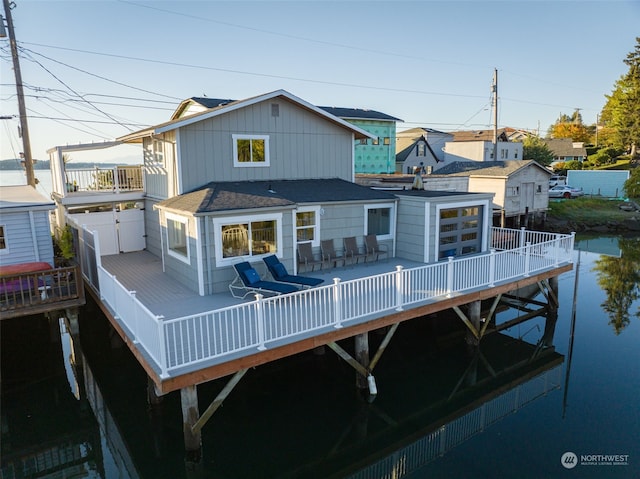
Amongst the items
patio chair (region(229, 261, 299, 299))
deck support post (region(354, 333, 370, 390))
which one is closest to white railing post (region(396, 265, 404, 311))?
deck support post (region(354, 333, 370, 390))

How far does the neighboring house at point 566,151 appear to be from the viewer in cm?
5831

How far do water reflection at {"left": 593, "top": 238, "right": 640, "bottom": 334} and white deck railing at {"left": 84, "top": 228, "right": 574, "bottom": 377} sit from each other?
135 inches

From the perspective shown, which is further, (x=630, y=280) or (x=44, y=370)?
(x=630, y=280)

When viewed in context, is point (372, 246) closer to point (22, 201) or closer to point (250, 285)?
point (250, 285)

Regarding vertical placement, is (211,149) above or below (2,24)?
below

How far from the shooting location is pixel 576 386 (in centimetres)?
1098

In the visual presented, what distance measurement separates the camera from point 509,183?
28.2 metres

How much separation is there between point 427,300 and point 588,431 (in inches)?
164

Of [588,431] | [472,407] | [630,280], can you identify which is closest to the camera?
[588,431]

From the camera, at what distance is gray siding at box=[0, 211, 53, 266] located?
39.6 feet

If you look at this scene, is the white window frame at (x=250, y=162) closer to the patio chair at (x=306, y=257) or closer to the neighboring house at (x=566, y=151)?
the patio chair at (x=306, y=257)

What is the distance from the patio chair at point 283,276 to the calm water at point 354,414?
8.11ft

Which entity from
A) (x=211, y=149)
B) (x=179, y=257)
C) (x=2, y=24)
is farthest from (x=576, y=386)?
(x=2, y=24)

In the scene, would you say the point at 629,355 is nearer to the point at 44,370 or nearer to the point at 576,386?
the point at 576,386
